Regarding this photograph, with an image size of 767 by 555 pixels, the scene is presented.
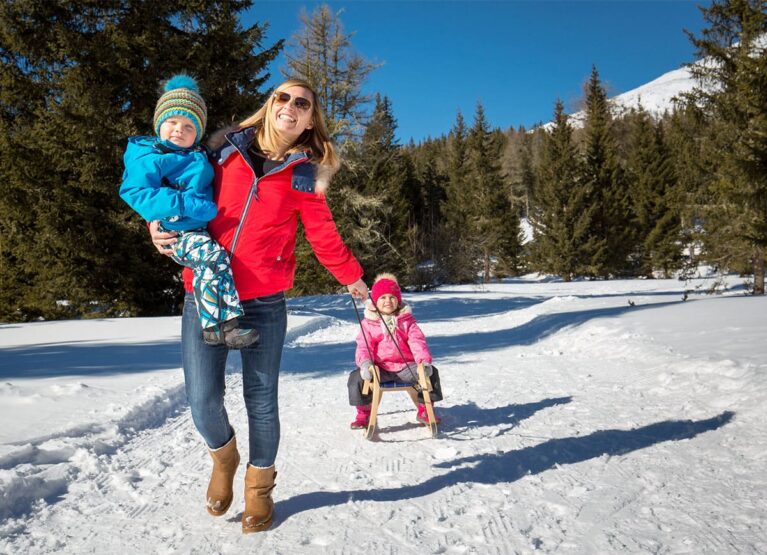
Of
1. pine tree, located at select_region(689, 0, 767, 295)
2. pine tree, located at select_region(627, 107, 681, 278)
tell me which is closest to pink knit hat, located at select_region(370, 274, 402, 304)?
pine tree, located at select_region(689, 0, 767, 295)

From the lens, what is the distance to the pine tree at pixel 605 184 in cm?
3378

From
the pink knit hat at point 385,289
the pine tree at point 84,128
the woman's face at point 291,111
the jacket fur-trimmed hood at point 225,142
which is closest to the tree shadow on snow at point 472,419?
the pink knit hat at point 385,289

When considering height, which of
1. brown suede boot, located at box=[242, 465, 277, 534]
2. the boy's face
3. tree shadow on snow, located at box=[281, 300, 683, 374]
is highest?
the boy's face

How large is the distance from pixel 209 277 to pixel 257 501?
1.17 meters

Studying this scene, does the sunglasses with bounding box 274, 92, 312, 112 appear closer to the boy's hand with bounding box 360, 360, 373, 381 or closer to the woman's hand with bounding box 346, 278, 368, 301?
the woman's hand with bounding box 346, 278, 368, 301

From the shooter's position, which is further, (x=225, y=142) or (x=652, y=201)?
(x=652, y=201)

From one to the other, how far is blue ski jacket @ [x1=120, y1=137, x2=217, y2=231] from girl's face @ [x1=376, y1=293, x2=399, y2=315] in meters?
2.43

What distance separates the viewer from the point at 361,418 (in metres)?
4.14

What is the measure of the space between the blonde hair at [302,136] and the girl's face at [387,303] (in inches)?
78.2

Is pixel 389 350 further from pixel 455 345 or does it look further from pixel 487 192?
pixel 487 192

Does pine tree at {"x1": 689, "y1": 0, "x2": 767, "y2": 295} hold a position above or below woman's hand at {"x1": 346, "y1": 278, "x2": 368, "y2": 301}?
above

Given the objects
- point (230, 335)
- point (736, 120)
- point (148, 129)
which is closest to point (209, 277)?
point (230, 335)

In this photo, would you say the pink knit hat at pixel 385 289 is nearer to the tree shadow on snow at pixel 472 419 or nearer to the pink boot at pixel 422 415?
the pink boot at pixel 422 415

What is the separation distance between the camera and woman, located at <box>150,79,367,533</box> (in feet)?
7.41
